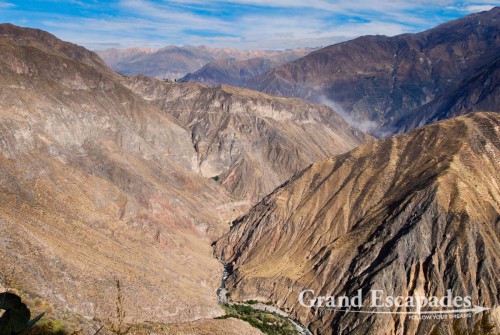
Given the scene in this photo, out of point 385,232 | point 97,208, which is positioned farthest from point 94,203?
point 385,232

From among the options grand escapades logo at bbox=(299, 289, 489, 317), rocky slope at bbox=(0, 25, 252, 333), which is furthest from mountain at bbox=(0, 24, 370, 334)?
grand escapades logo at bbox=(299, 289, 489, 317)

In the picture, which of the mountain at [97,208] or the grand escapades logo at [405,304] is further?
the grand escapades logo at [405,304]

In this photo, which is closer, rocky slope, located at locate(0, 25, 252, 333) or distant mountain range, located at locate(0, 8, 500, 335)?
rocky slope, located at locate(0, 25, 252, 333)

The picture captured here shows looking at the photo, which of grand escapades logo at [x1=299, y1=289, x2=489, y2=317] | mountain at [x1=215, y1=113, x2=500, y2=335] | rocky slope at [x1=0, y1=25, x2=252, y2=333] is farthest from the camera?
mountain at [x1=215, y1=113, x2=500, y2=335]

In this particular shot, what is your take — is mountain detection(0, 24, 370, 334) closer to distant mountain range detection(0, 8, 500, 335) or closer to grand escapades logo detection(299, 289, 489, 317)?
distant mountain range detection(0, 8, 500, 335)

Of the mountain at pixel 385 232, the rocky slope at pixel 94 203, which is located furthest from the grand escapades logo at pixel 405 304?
the rocky slope at pixel 94 203

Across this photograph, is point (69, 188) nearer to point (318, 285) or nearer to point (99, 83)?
point (318, 285)

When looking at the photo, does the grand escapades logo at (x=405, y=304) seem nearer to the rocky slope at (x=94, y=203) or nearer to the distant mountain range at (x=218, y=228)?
the distant mountain range at (x=218, y=228)
